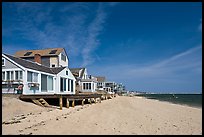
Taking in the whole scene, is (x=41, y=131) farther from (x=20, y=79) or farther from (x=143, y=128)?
(x=20, y=79)

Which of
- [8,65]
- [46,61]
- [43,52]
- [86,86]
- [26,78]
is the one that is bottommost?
[86,86]

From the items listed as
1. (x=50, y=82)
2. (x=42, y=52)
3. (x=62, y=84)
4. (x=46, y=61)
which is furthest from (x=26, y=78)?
(x=42, y=52)

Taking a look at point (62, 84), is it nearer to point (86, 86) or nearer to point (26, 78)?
point (26, 78)

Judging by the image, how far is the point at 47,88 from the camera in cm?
2189

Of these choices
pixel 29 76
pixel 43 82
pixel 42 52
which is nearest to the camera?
pixel 29 76

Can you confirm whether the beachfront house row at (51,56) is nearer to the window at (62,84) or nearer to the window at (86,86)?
the window at (86,86)

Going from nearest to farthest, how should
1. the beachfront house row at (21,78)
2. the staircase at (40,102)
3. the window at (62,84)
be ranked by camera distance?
the staircase at (40,102) < the beachfront house row at (21,78) < the window at (62,84)

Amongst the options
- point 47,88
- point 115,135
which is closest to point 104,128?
point 115,135

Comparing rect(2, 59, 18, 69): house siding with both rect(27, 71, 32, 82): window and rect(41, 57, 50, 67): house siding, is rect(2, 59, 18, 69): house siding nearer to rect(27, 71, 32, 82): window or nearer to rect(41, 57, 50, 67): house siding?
rect(27, 71, 32, 82): window

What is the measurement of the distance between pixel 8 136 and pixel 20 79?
11176 millimetres

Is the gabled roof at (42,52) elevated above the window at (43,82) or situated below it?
above

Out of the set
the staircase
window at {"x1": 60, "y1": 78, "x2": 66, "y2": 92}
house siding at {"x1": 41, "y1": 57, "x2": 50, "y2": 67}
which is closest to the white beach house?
window at {"x1": 60, "y1": 78, "x2": 66, "y2": 92}

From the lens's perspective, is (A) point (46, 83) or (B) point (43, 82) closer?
(B) point (43, 82)

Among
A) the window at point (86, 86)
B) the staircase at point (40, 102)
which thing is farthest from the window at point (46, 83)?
the window at point (86, 86)
